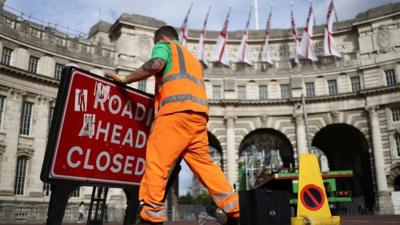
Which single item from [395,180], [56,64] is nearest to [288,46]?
[395,180]

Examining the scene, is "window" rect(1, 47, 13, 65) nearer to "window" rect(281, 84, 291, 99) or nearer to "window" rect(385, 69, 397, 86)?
"window" rect(281, 84, 291, 99)

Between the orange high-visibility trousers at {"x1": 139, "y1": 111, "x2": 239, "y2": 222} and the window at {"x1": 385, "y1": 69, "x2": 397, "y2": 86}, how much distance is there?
36.2 metres

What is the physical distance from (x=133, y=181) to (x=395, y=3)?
4067 cm

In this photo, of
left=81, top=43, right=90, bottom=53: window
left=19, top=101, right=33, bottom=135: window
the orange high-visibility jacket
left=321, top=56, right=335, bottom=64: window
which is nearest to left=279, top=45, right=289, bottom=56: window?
left=321, top=56, right=335, bottom=64: window

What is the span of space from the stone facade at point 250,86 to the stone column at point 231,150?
99 millimetres

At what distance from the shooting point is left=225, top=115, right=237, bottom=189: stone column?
37141 millimetres

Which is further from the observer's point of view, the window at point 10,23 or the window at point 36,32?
the window at point 36,32

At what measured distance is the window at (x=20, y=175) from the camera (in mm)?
29203

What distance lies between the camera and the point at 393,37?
3703cm

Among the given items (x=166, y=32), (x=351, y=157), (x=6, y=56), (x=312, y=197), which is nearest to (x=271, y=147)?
(x=351, y=157)

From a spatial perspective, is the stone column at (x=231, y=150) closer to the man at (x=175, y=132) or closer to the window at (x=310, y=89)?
the window at (x=310, y=89)

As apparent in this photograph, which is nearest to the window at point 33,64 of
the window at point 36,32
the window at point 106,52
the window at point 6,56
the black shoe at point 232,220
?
the window at point 6,56

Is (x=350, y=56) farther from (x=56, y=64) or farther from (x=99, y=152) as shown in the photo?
(x=99, y=152)

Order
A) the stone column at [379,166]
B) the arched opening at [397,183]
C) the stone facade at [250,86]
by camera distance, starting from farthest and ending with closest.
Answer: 1. the arched opening at [397,183]
2. the stone column at [379,166]
3. the stone facade at [250,86]
